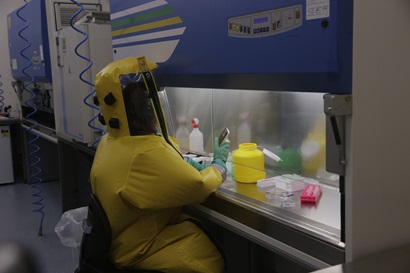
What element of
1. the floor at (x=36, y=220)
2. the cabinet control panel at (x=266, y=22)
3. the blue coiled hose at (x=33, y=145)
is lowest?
the floor at (x=36, y=220)

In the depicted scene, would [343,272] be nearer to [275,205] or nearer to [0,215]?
[275,205]

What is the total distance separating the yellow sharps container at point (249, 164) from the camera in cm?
210

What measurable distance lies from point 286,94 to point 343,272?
114 centimetres

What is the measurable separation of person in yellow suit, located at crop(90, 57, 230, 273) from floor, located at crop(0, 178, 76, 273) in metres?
1.15

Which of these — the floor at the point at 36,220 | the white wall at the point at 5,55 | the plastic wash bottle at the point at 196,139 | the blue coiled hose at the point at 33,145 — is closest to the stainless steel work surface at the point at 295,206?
the plastic wash bottle at the point at 196,139

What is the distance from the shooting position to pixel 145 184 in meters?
1.77

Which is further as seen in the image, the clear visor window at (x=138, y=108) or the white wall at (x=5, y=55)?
the white wall at (x=5, y=55)

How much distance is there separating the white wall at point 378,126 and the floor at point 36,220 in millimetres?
2126

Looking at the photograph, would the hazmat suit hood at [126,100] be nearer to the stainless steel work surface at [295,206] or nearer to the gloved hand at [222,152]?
the gloved hand at [222,152]

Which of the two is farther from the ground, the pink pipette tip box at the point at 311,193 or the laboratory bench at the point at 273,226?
the pink pipette tip box at the point at 311,193

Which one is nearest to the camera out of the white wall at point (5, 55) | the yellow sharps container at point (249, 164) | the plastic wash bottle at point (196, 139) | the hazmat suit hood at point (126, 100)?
the hazmat suit hood at point (126, 100)

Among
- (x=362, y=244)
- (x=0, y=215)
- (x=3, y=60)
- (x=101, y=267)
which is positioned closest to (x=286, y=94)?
(x=362, y=244)

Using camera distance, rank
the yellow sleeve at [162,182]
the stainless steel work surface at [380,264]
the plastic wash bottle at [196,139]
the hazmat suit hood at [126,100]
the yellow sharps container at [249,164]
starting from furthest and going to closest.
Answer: the plastic wash bottle at [196,139], the yellow sharps container at [249,164], the hazmat suit hood at [126,100], the yellow sleeve at [162,182], the stainless steel work surface at [380,264]

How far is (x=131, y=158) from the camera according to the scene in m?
1.82
